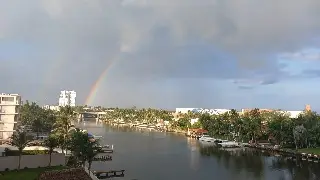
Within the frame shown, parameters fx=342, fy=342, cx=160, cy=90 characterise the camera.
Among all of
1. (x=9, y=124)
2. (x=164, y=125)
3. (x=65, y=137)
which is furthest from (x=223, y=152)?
(x=164, y=125)

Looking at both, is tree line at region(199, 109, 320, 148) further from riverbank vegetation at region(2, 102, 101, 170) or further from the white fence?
the white fence

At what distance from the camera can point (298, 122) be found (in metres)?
91.4

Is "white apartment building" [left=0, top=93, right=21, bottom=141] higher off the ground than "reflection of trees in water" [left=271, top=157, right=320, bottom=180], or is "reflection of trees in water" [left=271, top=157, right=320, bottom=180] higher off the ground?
"white apartment building" [left=0, top=93, right=21, bottom=141]

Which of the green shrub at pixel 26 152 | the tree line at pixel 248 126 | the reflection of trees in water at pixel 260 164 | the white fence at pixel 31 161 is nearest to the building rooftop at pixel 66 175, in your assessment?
the white fence at pixel 31 161

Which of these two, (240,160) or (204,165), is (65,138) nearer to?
(204,165)

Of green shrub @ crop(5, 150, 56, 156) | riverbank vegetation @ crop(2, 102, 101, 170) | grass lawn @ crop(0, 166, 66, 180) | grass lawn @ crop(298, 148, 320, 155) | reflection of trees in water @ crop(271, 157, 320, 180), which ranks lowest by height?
reflection of trees in water @ crop(271, 157, 320, 180)

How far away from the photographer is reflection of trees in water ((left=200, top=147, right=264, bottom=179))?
200 ft

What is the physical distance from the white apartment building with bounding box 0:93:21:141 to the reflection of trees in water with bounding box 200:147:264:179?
43.5 metres

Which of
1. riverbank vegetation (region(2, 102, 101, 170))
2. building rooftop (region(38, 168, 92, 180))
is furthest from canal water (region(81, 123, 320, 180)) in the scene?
building rooftop (region(38, 168, 92, 180))

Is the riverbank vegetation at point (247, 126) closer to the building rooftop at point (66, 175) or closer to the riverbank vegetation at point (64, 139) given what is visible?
the riverbank vegetation at point (64, 139)

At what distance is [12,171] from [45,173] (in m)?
5.01

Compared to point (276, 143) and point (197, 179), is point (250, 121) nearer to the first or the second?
point (276, 143)

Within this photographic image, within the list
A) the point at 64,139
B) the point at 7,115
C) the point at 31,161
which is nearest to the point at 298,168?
the point at 64,139

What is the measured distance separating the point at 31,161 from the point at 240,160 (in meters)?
43.5
